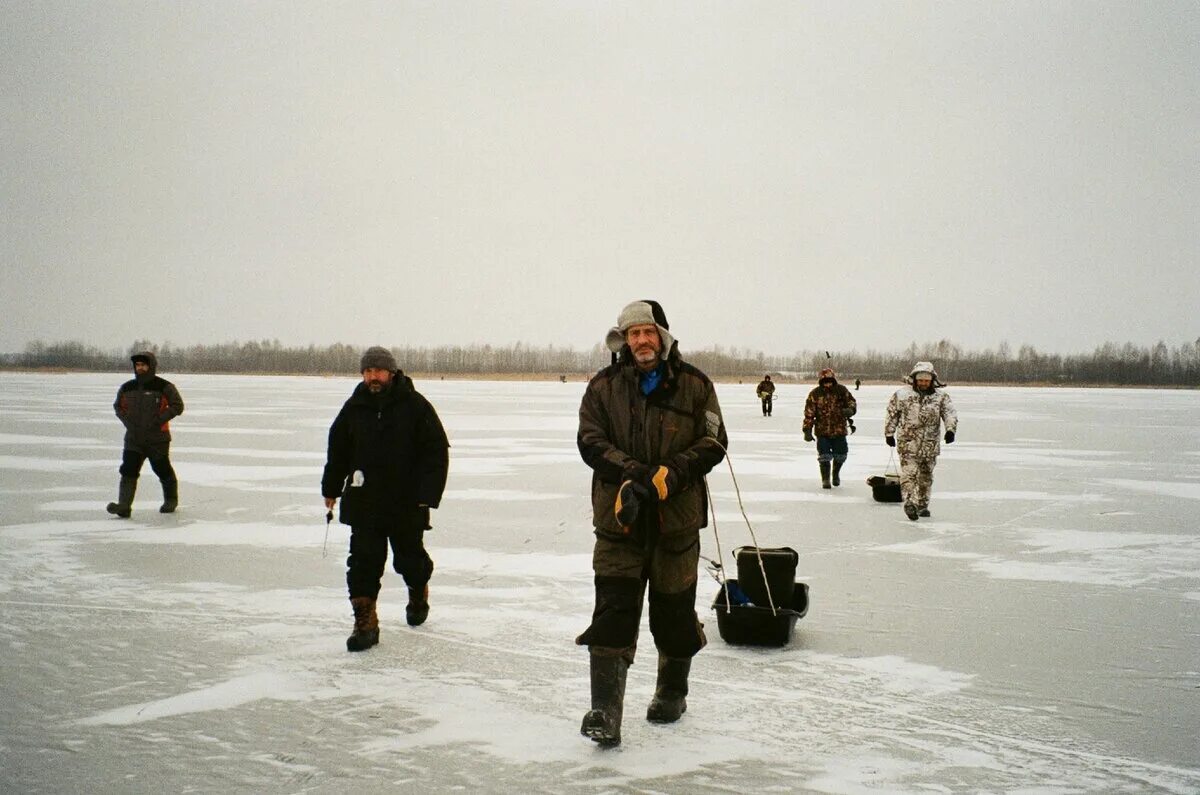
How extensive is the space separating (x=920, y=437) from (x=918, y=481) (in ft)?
1.59

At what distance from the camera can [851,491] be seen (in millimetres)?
13344

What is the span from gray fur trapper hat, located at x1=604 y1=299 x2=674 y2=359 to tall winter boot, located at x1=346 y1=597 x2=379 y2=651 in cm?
226

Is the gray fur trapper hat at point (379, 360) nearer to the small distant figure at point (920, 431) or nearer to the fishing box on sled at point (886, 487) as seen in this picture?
the small distant figure at point (920, 431)

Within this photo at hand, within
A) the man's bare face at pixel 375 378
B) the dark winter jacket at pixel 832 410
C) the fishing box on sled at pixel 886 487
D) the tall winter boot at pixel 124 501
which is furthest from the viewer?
the dark winter jacket at pixel 832 410

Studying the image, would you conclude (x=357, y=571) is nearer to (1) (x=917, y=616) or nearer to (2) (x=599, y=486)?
(2) (x=599, y=486)

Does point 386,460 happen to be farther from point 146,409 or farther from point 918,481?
point 918,481

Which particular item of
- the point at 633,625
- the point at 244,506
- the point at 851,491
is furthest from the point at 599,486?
the point at 851,491

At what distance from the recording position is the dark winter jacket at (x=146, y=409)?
33.2 feet

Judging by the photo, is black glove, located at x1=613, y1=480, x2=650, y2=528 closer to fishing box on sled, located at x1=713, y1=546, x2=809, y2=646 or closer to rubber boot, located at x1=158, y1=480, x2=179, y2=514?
fishing box on sled, located at x1=713, y1=546, x2=809, y2=646

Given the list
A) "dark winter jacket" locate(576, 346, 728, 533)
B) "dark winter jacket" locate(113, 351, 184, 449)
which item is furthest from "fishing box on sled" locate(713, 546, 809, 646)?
"dark winter jacket" locate(113, 351, 184, 449)

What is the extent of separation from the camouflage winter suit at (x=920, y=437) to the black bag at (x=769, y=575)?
533cm

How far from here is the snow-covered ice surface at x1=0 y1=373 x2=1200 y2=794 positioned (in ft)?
12.5

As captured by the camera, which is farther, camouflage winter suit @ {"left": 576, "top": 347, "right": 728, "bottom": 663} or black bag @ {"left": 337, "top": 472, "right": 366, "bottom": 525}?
black bag @ {"left": 337, "top": 472, "right": 366, "bottom": 525}

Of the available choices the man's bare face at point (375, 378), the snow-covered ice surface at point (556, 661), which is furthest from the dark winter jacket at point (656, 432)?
the man's bare face at point (375, 378)
